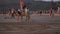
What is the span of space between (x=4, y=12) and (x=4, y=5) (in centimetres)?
116

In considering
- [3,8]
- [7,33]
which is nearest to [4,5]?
[3,8]

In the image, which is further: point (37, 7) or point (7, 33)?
point (37, 7)

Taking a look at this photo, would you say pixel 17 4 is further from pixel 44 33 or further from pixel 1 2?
pixel 44 33

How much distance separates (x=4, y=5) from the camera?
31703 mm

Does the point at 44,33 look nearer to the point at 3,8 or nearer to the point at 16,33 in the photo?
the point at 16,33

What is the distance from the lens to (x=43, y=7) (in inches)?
1246

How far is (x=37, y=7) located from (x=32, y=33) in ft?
64.4

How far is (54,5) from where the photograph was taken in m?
32.1

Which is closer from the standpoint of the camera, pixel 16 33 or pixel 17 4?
pixel 16 33

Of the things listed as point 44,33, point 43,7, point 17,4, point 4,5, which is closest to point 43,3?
point 43,7

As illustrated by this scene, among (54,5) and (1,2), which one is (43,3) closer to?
(54,5)

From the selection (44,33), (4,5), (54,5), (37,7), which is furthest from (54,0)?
(44,33)

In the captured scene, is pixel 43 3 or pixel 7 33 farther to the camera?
pixel 43 3

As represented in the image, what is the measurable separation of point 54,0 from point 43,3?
223cm
